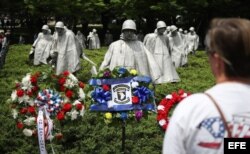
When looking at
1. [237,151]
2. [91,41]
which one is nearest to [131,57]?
[237,151]

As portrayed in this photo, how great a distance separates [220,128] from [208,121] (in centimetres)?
5

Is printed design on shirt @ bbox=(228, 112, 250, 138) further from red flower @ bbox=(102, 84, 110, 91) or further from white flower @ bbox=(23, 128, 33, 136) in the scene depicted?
white flower @ bbox=(23, 128, 33, 136)

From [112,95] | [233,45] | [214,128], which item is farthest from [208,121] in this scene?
[112,95]

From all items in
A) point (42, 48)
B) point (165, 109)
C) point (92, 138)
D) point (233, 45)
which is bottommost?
point (92, 138)

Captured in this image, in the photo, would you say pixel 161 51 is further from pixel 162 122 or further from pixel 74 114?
pixel 162 122

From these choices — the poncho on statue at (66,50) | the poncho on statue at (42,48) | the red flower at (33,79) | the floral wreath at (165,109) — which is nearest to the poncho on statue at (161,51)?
the poncho on statue at (66,50)

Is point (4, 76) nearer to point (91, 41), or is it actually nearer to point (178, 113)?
point (178, 113)

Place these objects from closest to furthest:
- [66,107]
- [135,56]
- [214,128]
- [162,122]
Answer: [214,128] → [162,122] → [66,107] → [135,56]

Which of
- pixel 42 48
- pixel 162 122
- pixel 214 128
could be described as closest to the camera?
pixel 214 128

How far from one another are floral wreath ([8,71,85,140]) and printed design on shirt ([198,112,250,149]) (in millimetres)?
5233

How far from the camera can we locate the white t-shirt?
2.38 m

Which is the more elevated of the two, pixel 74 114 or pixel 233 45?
pixel 233 45

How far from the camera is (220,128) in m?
2.38

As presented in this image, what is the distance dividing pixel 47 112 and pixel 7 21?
48663mm
